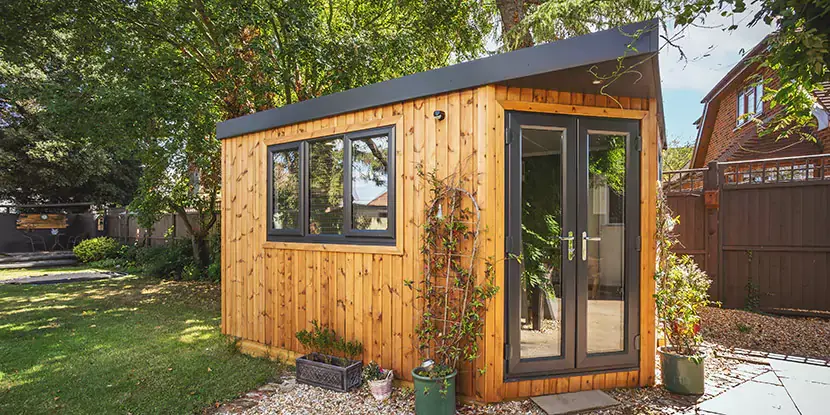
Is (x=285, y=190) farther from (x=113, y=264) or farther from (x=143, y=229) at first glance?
(x=113, y=264)

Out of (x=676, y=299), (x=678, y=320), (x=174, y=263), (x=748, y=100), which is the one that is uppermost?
(x=748, y=100)

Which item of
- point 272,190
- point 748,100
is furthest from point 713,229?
point 748,100

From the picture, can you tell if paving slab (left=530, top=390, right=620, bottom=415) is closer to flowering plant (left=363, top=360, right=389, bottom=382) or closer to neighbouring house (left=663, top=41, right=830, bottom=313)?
flowering plant (left=363, top=360, right=389, bottom=382)

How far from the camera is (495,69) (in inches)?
127

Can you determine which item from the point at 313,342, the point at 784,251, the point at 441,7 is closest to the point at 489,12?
the point at 441,7

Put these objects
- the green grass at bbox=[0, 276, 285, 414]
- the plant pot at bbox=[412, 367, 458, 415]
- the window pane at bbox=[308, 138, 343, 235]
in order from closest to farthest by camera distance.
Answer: the plant pot at bbox=[412, 367, 458, 415], the green grass at bbox=[0, 276, 285, 414], the window pane at bbox=[308, 138, 343, 235]

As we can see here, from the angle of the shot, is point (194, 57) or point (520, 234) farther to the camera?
point (194, 57)

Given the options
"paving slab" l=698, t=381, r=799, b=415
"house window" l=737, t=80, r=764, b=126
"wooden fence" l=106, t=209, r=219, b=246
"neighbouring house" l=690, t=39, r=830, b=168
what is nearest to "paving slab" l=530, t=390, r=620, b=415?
"paving slab" l=698, t=381, r=799, b=415

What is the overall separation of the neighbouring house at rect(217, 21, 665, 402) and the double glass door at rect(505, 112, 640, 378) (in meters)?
0.01

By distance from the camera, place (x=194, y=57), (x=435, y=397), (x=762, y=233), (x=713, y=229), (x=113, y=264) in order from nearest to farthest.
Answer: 1. (x=435, y=397)
2. (x=762, y=233)
3. (x=713, y=229)
4. (x=194, y=57)
5. (x=113, y=264)

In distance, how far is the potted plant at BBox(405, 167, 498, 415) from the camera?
317 centimetres

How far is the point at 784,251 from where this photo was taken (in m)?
5.88

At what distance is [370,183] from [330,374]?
1.58 metres

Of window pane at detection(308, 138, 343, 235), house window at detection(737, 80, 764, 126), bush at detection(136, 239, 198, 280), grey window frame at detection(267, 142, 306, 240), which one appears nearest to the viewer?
window pane at detection(308, 138, 343, 235)
